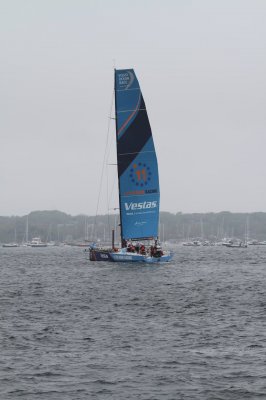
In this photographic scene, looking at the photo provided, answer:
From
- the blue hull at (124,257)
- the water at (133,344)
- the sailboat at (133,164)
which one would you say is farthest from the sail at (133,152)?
the water at (133,344)

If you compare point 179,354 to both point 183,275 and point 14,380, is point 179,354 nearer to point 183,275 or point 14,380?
point 14,380

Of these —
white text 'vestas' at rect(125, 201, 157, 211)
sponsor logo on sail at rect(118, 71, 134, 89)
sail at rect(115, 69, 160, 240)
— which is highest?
sponsor logo on sail at rect(118, 71, 134, 89)

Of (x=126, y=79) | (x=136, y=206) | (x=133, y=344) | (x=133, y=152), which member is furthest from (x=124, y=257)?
(x=133, y=344)

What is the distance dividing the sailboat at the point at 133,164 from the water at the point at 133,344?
80.9ft

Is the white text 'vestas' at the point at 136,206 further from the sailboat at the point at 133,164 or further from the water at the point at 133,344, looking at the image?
the water at the point at 133,344

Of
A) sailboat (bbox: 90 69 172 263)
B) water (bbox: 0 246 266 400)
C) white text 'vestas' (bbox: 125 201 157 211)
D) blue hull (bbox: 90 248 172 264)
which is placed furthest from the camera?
white text 'vestas' (bbox: 125 201 157 211)

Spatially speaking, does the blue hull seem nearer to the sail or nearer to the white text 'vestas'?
the sail

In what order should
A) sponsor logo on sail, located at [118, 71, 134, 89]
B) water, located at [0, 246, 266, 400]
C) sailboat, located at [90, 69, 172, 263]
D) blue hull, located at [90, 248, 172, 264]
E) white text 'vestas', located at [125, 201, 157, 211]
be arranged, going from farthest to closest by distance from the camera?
white text 'vestas', located at [125, 201, 157, 211], sponsor logo on sail, located at [118, 71, 134, 89], sailboat, located at [90, 69, 172, 263], blue hull, located at [90, 248, 172, 264], water, located at [0, 246, 266, 400]

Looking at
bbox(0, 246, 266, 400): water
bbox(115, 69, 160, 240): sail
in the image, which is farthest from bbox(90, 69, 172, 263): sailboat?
bbox(0, 246, 266, 400): water

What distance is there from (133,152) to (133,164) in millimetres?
1173

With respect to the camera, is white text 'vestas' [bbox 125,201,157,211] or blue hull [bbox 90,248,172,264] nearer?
blue hull [bbox 90,248,172,264]

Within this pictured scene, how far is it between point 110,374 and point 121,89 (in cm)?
5331

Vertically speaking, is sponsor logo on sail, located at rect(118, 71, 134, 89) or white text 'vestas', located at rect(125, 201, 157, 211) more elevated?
sponsor logo on sail, located at rect(118, 71, 134, 89)

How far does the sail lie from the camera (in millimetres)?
74250
